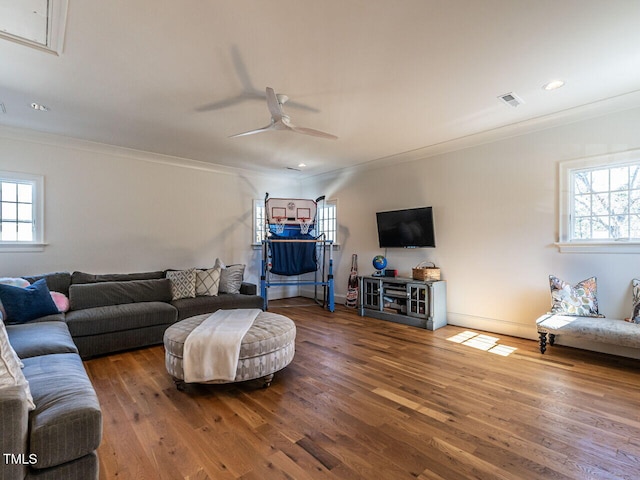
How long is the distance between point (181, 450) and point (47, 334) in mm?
1688

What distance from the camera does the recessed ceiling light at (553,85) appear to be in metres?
2.84

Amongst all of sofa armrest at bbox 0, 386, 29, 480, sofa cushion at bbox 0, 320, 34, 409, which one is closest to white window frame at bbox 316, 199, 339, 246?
sofa cushion at bbox 0, 320, 34, 409

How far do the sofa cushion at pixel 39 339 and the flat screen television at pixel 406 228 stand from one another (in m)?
4.30

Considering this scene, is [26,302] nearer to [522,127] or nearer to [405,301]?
[405,301]

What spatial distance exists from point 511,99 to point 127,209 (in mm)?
5279

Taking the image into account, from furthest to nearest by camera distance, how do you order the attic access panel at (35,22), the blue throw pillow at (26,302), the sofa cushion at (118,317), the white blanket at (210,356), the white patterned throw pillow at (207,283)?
the white patterned throw pillow at (207,283)
the sofa cushion at (118,317)
the blue throw pillow at (26,302)
the white blanket at (210,356)
the attic access panel at (35,22)

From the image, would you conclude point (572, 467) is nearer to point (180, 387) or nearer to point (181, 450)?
point (181, 450)

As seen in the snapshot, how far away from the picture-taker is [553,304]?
11.4ft

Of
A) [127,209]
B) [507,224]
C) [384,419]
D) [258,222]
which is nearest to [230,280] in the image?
[258,222]

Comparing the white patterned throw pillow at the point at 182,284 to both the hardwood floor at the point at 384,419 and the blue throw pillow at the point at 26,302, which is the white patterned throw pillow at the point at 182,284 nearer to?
the hardwood floor at the point at 384,419

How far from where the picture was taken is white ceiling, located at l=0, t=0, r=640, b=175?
1.99 metres

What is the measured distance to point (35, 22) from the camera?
2.05 meters

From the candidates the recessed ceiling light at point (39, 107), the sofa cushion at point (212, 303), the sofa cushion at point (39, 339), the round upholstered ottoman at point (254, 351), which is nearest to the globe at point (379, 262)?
the sofa cushion at point (212, 303)

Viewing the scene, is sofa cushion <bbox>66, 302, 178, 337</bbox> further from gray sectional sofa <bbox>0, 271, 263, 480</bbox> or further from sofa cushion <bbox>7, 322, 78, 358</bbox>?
sofa cushion <bbox>7, 322, 78, 358</bbox>
